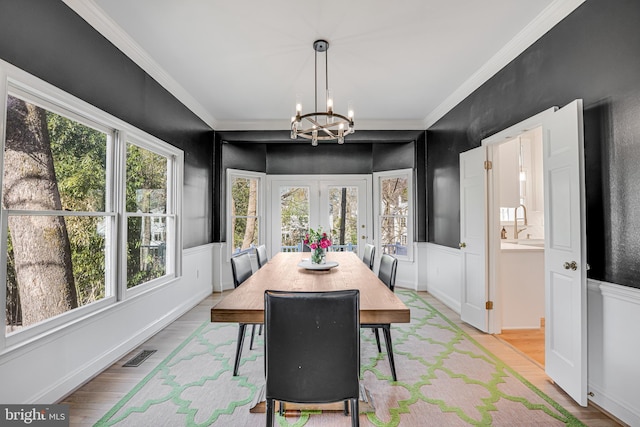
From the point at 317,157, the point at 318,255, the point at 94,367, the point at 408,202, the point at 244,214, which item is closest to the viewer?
the point at 94,367

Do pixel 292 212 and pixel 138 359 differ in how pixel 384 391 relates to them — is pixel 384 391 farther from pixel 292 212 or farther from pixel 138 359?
pixel 292 212

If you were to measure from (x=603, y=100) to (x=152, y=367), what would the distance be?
11.9 feet

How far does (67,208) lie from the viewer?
6.99ft

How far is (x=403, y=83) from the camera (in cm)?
349

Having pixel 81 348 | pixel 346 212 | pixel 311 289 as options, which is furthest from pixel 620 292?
pixel 346 212

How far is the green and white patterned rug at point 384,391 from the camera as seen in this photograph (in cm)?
182

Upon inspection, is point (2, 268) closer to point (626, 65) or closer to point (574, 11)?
point (626, 65)

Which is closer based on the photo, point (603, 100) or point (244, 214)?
point (603, 100)

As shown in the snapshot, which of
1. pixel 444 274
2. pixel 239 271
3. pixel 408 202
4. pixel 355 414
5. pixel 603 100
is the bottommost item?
pixel 355 414

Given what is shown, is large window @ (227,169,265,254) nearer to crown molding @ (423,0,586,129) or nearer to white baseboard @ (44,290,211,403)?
white baseboard @ (44,290,211,403)

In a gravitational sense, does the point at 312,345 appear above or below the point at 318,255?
below

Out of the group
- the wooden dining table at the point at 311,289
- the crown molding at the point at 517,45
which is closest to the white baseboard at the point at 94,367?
the wooden dining table at the point at 311,289

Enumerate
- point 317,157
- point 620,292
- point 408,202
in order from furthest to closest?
point 317,157 < point 408,202 < point 620,292

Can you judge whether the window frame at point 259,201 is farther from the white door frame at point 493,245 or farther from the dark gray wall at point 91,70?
the white door frame at point 493,245
